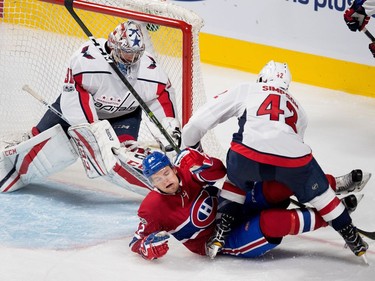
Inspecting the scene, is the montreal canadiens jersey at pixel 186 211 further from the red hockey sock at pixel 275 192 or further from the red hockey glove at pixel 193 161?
the red hockey sock at pixel 275 192

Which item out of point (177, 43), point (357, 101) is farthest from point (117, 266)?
point (357, 101)

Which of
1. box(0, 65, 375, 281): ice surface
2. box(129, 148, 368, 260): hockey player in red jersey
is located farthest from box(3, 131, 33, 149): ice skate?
box(129, 148, 368, 260): hockey player in red jersey

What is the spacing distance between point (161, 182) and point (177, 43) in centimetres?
118

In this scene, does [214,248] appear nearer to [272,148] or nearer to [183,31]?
[272,148]

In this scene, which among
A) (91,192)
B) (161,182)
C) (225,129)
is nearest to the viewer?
(161,182)

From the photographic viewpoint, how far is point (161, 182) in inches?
148

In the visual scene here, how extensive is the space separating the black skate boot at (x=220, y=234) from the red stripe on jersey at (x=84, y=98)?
33.2 inches

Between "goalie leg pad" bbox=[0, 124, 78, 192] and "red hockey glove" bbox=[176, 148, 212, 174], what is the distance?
0.80 m

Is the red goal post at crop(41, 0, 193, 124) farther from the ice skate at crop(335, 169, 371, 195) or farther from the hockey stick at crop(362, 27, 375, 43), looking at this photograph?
the hockey stick at crop(362, 27, 375, 43)

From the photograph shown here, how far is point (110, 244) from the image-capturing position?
4.05 meters

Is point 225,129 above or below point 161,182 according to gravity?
below

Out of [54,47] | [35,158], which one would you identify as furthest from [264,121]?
[54,47]

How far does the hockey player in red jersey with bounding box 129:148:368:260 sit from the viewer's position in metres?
3.75

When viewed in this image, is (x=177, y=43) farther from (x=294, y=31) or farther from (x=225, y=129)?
(x=294, y=31)
